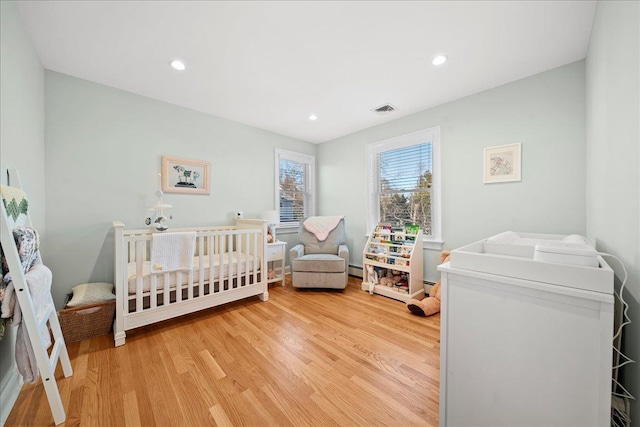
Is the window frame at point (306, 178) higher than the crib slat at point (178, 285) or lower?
higher

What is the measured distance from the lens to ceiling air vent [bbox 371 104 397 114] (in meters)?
2.83

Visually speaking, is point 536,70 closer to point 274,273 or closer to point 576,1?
point 576,1

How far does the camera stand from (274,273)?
10.6 ft

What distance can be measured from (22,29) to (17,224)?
4.55 ft

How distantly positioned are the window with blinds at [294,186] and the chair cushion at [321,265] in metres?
1.13

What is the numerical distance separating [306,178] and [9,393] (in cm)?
371

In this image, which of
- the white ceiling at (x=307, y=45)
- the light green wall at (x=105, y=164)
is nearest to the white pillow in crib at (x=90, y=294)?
the light green wall at (x=105, y=164)

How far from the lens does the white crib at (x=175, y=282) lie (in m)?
1.86

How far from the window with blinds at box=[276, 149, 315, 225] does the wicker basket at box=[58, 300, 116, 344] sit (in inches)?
93.0

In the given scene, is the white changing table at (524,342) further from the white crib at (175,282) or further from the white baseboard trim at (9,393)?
the white baseboard trim at (9,393)

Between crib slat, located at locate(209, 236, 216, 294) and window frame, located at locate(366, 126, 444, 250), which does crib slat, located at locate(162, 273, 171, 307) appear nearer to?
crib slat, located at locate(209, 236, 216, 294)

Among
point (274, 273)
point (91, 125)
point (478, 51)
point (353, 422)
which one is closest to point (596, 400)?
point (353, 422)

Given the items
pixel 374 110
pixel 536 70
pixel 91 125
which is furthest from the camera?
pixel 374 110

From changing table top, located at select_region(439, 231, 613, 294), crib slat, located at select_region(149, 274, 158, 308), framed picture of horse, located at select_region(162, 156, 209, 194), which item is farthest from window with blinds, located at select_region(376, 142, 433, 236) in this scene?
crib slat, located at select_region(149, 274, 158, 308)
